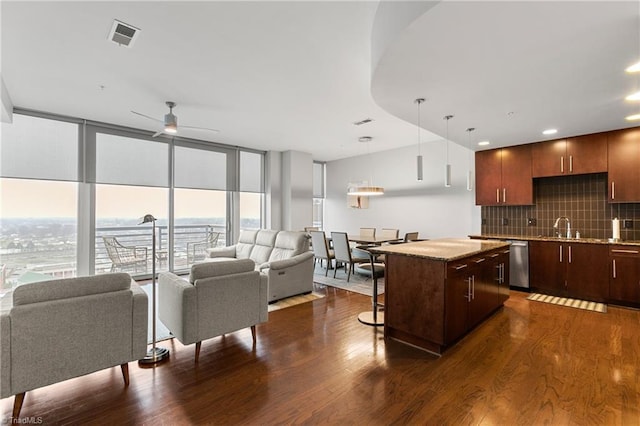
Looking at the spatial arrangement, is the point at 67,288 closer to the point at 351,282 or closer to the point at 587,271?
the point at 351,282

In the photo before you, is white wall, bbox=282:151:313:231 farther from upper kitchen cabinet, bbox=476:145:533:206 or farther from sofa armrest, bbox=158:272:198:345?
sofa armrest, bbox=158:272:198:345

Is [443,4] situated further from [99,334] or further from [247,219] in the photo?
[247,219]

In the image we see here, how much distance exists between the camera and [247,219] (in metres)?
7.59

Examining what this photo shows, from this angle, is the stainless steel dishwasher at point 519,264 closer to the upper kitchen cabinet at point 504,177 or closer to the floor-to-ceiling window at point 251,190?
the upper kitchen cabinet at point 504,177

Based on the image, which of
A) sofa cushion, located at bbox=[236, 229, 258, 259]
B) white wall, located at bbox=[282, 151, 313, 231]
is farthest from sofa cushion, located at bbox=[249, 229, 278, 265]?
white wall, located at bbox=[282, 151, 313, 231]

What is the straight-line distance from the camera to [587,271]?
4.35 meters

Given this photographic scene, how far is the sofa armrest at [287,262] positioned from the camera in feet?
14.2

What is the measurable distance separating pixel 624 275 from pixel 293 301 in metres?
4.54

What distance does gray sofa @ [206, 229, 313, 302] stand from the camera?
4.39 m

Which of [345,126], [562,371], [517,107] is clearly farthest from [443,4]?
[345,126]

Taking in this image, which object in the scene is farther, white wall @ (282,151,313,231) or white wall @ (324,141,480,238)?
white wall @ (282,151,313,231)

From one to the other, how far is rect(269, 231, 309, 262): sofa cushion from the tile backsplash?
3.71 metres

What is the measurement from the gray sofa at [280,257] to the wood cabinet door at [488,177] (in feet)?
11.3

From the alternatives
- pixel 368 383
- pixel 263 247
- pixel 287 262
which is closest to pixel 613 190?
pixel 368 383
